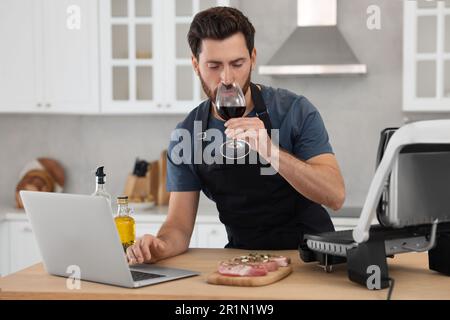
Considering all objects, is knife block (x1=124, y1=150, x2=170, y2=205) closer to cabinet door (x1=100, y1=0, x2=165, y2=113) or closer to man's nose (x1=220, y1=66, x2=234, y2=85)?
cabinet door (x1=100, y1=0, x2=165, y2=113)

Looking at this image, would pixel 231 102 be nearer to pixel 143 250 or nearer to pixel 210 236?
pixel 143 250

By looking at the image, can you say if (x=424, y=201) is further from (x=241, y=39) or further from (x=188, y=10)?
(x=188, y=10)

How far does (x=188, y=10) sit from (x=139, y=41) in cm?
37

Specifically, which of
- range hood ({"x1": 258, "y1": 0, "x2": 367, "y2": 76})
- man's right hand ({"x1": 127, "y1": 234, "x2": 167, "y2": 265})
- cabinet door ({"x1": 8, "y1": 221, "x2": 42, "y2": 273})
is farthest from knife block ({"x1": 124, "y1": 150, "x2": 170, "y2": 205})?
man's right hand ({"x1": 127, "y1": 234, "x2": 167, "y2": 265})

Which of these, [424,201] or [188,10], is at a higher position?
[188,10]

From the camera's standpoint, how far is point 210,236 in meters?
4.19

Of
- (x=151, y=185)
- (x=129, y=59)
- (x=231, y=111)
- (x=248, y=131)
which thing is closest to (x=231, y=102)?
(x=231, y=111)

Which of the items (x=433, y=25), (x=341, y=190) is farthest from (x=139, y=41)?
(x=341, y=190)

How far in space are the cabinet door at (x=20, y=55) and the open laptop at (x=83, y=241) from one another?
2.76 metres

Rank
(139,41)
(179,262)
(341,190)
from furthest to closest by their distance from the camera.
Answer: (139,41), (341,190), (179,262)

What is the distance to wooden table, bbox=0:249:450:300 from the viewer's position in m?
1.69

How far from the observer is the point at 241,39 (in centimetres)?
243

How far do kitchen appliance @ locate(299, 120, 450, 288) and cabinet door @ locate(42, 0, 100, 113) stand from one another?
287 centimetres

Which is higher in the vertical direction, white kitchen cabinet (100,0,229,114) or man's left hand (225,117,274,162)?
white kitchen cabinet (100,0,229,114)
